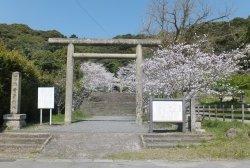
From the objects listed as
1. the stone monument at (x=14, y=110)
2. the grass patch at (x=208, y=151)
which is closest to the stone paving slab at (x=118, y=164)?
the grass patch at (x=208, y=151)

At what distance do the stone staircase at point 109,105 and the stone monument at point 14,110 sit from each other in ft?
66.3

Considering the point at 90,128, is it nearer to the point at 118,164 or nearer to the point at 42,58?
the point at 118,164

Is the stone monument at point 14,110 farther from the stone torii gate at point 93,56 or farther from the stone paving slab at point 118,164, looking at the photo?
the stone paving slab at point 118,164

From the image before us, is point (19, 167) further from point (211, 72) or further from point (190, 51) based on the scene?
point (190, 51)

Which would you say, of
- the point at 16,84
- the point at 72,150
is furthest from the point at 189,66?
the point at 72,150

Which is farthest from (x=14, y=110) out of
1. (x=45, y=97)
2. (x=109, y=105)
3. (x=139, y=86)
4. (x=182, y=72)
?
(x=109, y=105)

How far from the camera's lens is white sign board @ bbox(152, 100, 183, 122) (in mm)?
15688

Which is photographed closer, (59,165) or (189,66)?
(59,165)

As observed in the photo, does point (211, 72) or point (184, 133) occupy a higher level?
point (211, 72)

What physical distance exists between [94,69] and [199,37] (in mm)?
27132

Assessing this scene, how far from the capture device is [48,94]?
64.5ft

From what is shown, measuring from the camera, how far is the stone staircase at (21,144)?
1252 cm

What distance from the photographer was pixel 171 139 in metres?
14.2

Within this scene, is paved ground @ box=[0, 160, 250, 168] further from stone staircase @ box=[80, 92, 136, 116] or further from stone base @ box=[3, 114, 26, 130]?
stone staircase @ box=[80, 92, 136, 116]
